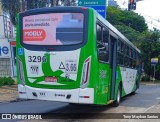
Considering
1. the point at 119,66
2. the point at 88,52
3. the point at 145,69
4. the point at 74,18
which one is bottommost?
the point at 145,69

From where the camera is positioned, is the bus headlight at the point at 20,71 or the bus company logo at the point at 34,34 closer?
the bus company logo at the point at 34,34

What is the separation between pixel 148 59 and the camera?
51.8m

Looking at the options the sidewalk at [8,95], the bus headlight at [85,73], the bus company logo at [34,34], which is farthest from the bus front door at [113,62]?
the sidewalk at [8,95]

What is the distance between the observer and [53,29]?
35.3ft

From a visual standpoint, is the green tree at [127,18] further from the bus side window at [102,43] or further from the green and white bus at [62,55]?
the green and white bus at [62,55]

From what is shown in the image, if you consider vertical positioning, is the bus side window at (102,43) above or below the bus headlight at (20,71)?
above

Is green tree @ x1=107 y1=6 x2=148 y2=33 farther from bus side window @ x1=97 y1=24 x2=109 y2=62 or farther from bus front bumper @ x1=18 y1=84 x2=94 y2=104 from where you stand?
bus front bumper @ x1=18 y1=84 x2=94 y2=104

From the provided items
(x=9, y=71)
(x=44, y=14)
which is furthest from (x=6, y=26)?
(x=44, y=14)

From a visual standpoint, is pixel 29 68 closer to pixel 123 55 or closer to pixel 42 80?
pixel 42 80

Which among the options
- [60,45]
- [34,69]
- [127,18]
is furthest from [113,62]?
[127,18]

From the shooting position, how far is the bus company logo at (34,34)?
10883 millimetres

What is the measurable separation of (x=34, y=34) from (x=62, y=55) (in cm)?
127

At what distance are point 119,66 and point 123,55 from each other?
1.08 meters

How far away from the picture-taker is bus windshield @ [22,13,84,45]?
10547mm
